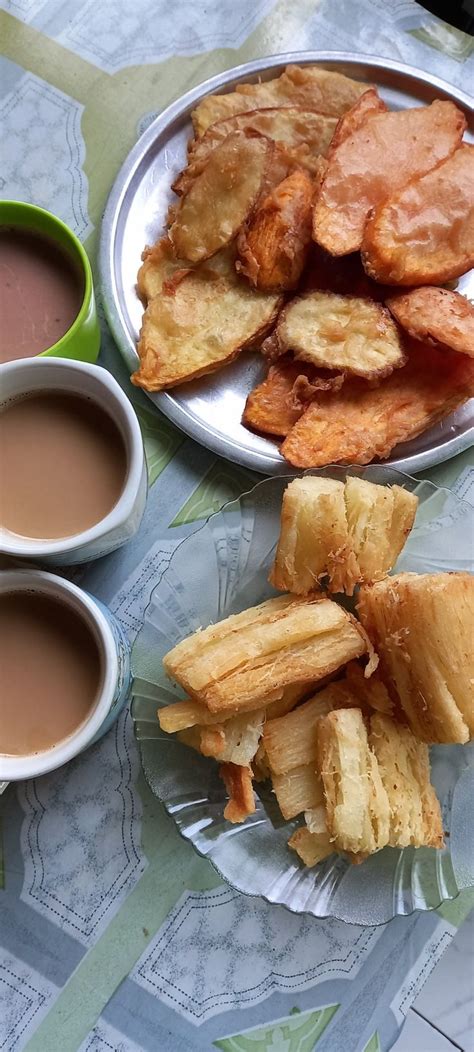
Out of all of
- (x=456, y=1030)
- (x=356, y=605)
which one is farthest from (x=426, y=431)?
(x=456, y=1030)

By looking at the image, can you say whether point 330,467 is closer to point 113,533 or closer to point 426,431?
point 426,431

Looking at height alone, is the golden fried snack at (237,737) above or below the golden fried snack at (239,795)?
above

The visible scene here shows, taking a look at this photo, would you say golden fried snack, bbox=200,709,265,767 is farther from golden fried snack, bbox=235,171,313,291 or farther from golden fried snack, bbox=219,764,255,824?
golden fried snack, bbox=235,171,313,291

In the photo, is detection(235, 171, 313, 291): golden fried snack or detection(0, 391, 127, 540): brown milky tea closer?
detection(0, 391, 127, 540): brown milky tea

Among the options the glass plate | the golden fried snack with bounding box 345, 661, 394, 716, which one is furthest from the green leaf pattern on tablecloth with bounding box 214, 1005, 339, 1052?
the golden fried snack with bounding box 345, 661, 394, 716

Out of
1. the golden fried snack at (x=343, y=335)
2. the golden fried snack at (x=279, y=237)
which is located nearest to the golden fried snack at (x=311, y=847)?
the golden fried snack at (x=343, y=335)

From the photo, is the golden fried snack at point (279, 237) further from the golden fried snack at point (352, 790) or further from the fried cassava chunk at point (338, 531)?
the golden fried snack at point (352, 790)
